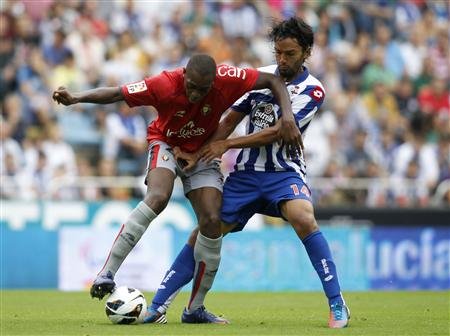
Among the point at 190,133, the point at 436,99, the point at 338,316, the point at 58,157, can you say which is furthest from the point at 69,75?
the point at 338,316

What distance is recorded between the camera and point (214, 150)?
30.5ft

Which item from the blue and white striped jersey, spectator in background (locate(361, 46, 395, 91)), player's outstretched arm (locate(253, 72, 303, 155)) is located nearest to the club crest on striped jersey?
the blue and white striped jersey

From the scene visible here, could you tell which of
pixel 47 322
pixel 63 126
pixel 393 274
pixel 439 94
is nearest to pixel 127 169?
pixel 63 126

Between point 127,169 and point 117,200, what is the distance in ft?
4.73

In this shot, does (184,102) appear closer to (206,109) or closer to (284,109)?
(206,109)

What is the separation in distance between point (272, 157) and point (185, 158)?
0.72 meters

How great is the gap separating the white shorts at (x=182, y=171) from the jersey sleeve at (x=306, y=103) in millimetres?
773

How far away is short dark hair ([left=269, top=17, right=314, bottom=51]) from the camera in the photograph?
9406mm

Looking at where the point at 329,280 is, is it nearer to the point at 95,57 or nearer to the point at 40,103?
the point at 40,103

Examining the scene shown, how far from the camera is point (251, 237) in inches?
647

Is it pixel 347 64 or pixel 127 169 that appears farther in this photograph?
pixel 347 64

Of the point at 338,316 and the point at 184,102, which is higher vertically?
the point at 184,102

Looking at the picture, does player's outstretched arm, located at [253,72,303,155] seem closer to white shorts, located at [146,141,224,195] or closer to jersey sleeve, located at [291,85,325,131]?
jersey sleeve, located at [291,85,325,131]

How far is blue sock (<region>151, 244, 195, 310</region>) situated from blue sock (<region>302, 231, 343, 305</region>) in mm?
1011
